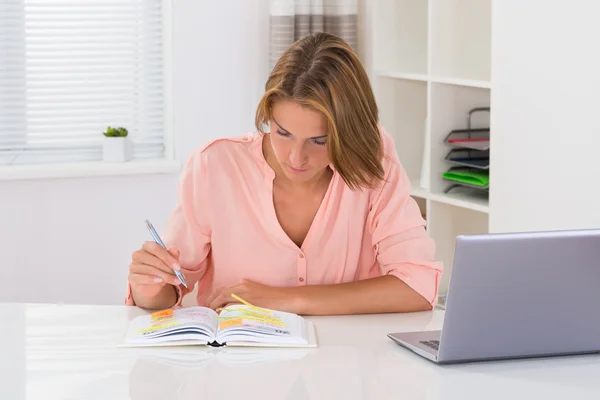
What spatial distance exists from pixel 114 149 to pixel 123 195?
7.4 inches

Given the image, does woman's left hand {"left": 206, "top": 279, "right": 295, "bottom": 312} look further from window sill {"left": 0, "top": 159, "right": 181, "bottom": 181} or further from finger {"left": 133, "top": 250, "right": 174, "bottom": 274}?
window sill {"left": 0, "top": 159, "right": 181, "bottom": 181}

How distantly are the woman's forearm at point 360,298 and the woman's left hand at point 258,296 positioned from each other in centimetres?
2

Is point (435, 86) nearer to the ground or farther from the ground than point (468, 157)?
farther from the ground

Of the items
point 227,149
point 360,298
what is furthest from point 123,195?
point 360,298

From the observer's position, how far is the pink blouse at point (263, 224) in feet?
7.21

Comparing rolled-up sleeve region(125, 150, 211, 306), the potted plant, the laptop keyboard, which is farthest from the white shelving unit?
the laptop keyboard

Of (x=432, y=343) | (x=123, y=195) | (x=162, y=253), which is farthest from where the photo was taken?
(x=123, y=195)

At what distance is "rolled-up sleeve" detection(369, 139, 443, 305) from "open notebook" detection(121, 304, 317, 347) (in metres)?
0.35

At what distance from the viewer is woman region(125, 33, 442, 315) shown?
1988mm

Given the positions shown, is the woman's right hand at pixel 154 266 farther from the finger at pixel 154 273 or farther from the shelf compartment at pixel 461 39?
the shelf compartment at pixel 461 39

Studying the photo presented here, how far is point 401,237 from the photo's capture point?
217 centimetres

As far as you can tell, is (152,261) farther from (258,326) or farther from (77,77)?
(77,77)

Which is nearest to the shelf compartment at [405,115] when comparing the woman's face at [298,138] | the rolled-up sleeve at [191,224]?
the rolled-up sleeve at [191,224]

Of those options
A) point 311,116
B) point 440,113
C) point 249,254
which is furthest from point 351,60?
point 440,113
